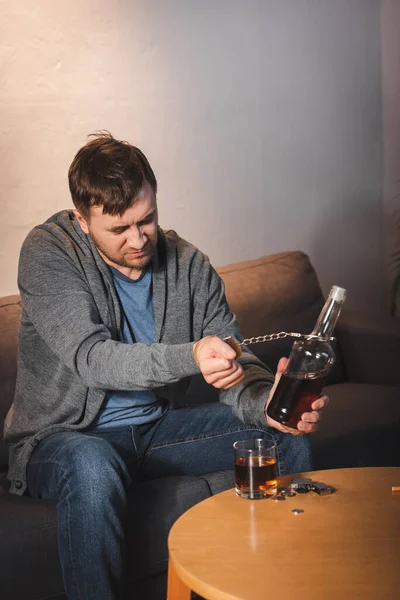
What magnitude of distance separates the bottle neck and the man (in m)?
0.18

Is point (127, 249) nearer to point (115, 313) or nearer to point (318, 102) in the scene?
point (115, 313)

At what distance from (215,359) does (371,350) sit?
1.45 metres

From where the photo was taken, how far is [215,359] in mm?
1796

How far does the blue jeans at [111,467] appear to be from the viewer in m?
1.81

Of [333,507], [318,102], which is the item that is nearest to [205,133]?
[318,102]

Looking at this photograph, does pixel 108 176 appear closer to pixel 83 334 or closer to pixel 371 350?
pixel 83 334

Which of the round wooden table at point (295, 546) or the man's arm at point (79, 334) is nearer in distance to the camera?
the round wooden table at point (295, 546)

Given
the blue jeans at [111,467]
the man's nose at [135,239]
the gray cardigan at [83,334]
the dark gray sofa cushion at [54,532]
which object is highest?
the man's nose at [135,239]

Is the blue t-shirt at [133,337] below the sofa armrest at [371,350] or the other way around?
the other way around

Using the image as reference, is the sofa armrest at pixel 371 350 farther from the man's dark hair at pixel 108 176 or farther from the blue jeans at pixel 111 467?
the man's dark hair at pixel 108 176

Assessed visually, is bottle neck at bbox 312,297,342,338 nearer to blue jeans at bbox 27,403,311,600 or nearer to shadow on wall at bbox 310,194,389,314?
blue jeans at bbox 27,403,311,600

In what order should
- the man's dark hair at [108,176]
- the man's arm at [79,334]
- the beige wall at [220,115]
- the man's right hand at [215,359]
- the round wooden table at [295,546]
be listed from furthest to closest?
the beige wall at [220,115]
the man's dark hair at [108,176]
the man's arm at [79,334]
the man's right hand at [215,359]
the round wooden table at [295,546]

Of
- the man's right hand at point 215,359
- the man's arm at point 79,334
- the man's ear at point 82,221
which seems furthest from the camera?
the man's ear at point 82,221

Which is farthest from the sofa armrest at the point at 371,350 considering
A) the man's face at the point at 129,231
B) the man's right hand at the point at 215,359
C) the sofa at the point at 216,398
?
the man's right hand at the point at 215,359
